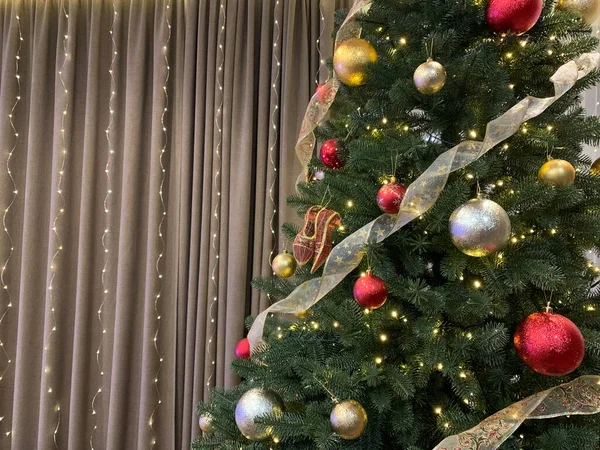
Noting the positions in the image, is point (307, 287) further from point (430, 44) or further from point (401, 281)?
point (430, 44)

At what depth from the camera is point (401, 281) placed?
0.83 meters

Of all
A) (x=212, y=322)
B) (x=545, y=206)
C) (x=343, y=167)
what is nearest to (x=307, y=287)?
(x=343, y=167)

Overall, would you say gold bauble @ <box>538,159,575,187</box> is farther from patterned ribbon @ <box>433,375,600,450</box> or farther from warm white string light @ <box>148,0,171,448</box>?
warm white string light @ <box>148,0,171,448</box>

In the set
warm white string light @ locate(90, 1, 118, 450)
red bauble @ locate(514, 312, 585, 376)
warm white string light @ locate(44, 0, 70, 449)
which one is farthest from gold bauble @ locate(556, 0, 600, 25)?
warm white string light @ locate(44, 0, 70, 449)

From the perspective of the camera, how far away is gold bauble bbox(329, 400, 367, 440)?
765 mm

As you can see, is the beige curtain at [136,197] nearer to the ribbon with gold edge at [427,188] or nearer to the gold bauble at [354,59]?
the gold bauble at [354,59]

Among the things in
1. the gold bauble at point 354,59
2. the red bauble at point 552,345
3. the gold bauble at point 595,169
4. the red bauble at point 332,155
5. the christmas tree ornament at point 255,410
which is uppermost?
the gold bauble at point 354,59

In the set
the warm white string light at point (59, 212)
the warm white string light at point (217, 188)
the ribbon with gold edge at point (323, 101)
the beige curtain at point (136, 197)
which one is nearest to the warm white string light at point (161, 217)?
the beige curtain at point (136, 197)

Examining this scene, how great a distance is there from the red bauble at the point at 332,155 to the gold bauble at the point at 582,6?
0.58 meters

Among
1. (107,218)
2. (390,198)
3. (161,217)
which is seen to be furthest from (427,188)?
(107,218)

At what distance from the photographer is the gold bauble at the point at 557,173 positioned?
83 cm

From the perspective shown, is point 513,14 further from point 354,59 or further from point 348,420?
point 348,420

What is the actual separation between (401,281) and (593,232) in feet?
1.26

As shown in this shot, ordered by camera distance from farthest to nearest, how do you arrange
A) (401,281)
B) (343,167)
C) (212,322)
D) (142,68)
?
(142,68), (212,322), (343,167), (401,281)
